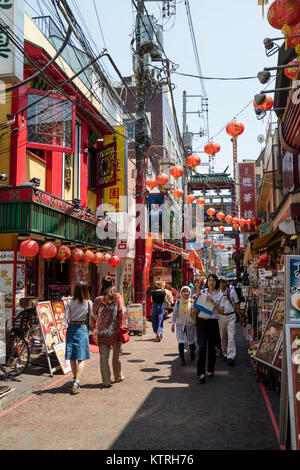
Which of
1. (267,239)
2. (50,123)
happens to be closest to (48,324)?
(50,123)

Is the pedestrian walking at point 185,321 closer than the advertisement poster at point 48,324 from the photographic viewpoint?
No

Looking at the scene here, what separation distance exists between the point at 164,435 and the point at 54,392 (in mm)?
3036

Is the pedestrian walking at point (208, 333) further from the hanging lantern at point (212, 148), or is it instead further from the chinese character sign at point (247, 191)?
the chinese character sign at point (247, 191)

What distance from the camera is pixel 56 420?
225 inches

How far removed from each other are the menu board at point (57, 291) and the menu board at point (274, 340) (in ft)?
26.6

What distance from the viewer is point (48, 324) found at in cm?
909

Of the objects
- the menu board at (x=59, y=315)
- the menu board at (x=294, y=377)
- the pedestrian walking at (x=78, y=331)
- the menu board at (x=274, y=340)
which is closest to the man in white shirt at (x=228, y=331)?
the menu board at (x=274, y=340)

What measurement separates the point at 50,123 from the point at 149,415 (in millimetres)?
8356

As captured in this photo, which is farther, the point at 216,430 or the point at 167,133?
the point at 167,133

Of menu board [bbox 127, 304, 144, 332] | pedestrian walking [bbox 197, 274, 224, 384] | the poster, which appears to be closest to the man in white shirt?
pedestrian walking [bbox 197, 274, 224, 384]

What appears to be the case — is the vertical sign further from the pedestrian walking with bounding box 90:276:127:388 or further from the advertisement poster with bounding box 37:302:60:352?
the advertisement poster with bounding box 37:302:60:352

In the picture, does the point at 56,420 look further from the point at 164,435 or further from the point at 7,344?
the point at 7,344

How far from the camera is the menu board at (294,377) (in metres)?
4.04
